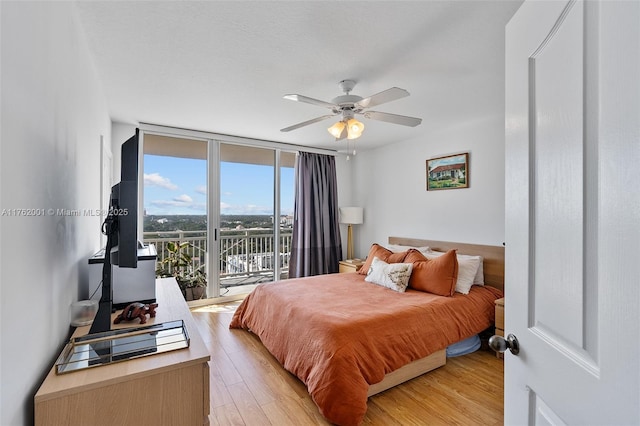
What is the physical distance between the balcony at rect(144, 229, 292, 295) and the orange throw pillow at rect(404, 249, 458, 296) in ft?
8.02

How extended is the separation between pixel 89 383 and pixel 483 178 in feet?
12.6

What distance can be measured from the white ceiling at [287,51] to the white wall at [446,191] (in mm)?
348

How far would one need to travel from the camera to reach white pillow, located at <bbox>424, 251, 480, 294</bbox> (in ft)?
10.1

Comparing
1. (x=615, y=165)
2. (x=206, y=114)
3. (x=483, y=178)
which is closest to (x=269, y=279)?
(x=206, y=114)

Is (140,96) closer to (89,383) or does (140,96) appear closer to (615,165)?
(89,383)

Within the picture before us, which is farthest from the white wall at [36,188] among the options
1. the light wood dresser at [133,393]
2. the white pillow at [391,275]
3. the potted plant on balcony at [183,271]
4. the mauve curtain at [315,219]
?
the mauve curtain at [315,219]

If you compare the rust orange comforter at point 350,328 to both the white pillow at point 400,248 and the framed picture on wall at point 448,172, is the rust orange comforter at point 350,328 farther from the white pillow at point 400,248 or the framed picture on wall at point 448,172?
the framed picture on wall at point 448,172

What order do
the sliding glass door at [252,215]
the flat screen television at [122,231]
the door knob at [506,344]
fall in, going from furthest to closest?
the sliding glass door at [252,215], the flat screen television at [122,231], the door knob at [506,344]

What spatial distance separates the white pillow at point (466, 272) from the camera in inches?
121

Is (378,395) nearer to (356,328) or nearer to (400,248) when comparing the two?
(356,328)

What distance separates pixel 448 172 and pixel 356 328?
265 centimetres

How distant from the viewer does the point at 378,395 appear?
2268mm

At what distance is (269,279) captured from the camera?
5.18 m

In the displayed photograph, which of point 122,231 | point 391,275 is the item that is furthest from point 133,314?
point 391,275
